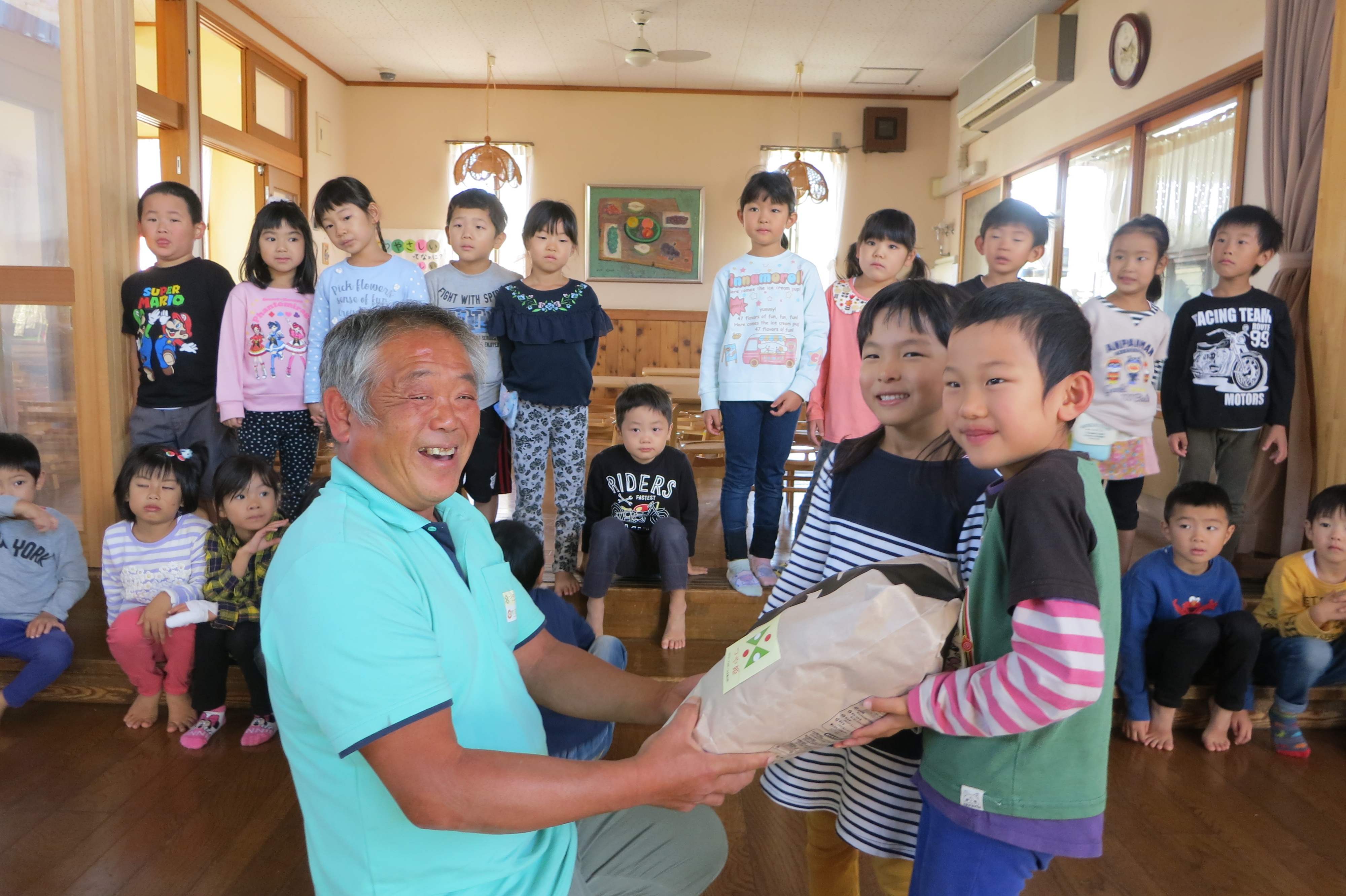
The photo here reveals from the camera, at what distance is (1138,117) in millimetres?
4910

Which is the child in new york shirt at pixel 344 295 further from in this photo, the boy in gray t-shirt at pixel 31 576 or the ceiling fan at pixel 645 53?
the ceiling fan at pixel 645 53

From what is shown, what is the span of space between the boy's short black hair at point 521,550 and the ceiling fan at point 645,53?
4564 millimetres

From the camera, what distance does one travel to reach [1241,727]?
2514 millimetres

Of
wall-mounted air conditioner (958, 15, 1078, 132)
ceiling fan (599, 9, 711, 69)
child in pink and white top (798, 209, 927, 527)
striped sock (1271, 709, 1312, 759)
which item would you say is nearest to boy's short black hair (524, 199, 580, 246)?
child in pink and white top (798, 209, 927, 527)

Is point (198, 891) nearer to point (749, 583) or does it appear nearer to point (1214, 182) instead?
point (749, 583)

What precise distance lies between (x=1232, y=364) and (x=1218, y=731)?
4.13ft

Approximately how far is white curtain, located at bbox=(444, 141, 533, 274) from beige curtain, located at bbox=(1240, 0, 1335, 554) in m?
5.78

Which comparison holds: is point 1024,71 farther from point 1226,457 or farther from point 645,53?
point 1226,457

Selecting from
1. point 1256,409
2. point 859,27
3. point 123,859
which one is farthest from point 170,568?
point 859,27

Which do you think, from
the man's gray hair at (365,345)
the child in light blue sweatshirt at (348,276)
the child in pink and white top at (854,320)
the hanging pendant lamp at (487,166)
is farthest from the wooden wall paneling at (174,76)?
the man's gray hair at (365,345)

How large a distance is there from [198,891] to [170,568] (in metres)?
→ 1.05

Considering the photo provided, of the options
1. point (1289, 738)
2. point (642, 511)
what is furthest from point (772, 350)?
point (1289, 738)

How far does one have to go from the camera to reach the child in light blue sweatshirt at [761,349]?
2.81m

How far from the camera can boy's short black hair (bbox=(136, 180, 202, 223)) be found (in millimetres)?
2852
